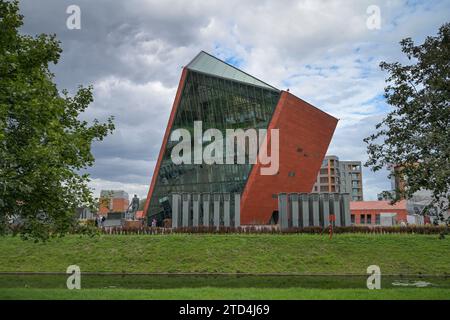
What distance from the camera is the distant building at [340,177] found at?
458 feet

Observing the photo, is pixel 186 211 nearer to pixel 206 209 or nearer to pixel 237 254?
pixel 206 209

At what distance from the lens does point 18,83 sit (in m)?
11.9

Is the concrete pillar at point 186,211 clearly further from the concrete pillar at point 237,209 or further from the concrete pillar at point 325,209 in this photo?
the concrete pillar at point 325,209

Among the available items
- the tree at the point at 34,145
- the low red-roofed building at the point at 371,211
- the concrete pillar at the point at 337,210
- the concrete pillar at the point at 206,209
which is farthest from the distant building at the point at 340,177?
the tree at the point at 34,145

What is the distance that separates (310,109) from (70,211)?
40.4 m

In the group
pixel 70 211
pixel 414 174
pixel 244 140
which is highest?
pixel 244 140

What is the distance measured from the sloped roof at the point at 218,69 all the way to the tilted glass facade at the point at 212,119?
41cm

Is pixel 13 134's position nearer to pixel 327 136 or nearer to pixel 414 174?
pixel 414 174

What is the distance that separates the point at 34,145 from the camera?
1154cm

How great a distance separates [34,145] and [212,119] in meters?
41.4

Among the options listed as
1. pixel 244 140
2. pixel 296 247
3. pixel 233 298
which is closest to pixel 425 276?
pixel 296 247

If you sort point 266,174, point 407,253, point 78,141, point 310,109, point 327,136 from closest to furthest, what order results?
point 78,141 → point 407,253 → point 266,174 → point 310,109 → point 327,136

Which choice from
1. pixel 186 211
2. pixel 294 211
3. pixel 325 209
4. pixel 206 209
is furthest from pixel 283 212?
pixel 186 211

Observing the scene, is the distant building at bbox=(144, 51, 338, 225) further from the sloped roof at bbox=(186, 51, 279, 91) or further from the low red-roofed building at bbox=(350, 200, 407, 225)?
the low red-roofed building at bbox=(350, 200, 407, 225)
